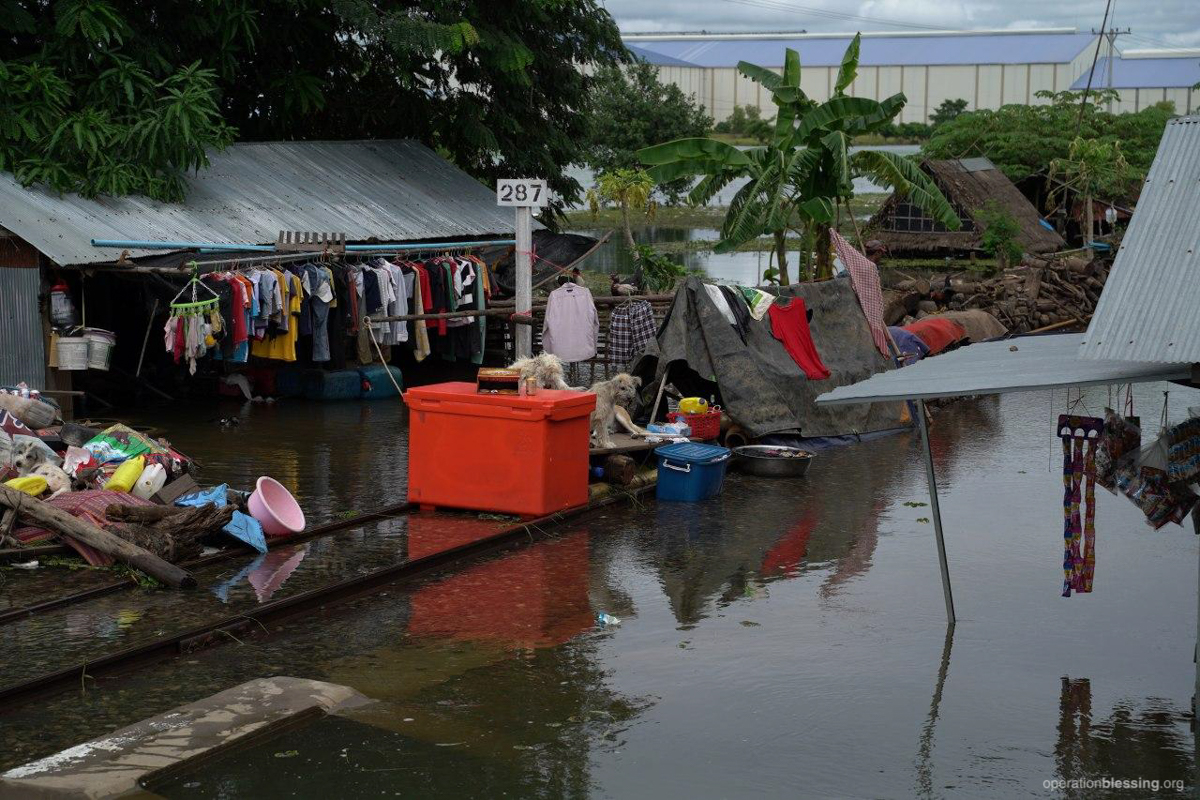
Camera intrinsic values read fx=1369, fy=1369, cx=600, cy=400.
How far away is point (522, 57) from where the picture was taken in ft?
74.1

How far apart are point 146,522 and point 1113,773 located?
7053mm

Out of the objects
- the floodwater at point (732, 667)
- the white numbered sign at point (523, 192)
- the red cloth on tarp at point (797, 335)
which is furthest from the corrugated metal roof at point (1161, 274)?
the red cloth on tarp at point (797, 335)

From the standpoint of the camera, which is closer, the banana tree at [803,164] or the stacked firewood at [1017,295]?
the banana tree at [803,164]

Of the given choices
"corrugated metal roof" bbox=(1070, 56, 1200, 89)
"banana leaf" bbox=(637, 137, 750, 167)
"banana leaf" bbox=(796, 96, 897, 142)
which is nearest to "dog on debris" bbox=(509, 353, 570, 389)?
"banana leaf" bbox=(637, 137, 750, 167)

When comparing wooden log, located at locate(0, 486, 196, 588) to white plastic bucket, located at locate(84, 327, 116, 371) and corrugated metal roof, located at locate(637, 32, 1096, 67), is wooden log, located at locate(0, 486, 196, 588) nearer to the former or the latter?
white plastic bucket, located at locate(84, 327, 116, 371)

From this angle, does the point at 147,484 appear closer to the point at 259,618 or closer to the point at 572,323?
the point at 259,618

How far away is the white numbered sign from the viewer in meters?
14.5

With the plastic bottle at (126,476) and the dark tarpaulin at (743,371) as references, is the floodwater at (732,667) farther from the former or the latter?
the dark tarpaulin at (743,371)

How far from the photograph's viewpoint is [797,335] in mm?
17078

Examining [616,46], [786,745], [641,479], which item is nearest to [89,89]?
[641,479]

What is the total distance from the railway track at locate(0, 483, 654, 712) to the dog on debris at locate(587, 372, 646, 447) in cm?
166

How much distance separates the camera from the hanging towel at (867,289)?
704 inches

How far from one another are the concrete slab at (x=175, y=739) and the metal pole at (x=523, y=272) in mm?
7742

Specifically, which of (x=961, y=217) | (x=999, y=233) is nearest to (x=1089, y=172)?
(x=961, y=217)
